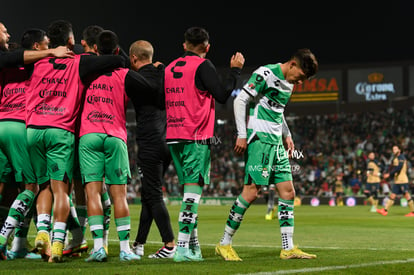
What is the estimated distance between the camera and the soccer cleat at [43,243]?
21.5 ft

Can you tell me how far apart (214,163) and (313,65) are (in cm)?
3919

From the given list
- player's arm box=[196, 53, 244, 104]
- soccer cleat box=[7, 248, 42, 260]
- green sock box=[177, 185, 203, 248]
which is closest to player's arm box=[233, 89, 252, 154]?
player's arm box=[196, 53, 244, 104]

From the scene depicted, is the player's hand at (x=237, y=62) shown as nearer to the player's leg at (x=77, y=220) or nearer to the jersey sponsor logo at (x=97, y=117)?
the jersey sponsor logo at (x=97, y=117)

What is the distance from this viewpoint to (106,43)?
276 inches

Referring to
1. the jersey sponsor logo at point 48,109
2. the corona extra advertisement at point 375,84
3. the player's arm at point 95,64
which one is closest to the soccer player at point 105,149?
the player's arm at point 95,64

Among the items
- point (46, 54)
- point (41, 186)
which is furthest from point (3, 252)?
point (46, 54)

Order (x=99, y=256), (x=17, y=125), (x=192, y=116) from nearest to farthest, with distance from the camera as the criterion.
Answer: (x=99, y=256) → (x=192, y=116) → (x=17, y=125)

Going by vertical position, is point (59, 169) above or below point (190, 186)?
above

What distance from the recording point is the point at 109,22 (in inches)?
1682

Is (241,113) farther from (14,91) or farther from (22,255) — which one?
(22,255)

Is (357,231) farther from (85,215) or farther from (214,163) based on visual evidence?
(214,163)

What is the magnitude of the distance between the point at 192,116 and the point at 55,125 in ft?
4.75

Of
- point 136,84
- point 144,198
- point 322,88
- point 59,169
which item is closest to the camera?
point 59,169

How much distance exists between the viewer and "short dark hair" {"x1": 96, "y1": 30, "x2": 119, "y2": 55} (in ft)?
22.9
